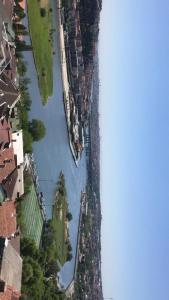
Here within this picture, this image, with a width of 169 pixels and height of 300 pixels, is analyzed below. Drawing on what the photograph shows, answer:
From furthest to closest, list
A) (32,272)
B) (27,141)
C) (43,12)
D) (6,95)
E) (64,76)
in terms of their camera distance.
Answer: (64,76), (43,12), (27,141), (32,272), (6,95)

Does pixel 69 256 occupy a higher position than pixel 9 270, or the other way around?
pixel 9 270

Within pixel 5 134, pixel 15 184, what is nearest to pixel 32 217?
pixel 15 184

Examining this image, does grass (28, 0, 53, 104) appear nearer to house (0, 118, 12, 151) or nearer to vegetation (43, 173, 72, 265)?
vegetation (43, 173, 72, 265)

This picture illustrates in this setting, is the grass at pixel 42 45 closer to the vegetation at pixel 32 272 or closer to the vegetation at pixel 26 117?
the vegetation at pixel 26 117

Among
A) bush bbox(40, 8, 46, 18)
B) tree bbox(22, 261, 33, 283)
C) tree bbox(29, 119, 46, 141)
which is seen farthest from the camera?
bush bbox(40, 8, 46, 18)

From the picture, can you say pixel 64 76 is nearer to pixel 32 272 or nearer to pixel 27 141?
pixel 27 141

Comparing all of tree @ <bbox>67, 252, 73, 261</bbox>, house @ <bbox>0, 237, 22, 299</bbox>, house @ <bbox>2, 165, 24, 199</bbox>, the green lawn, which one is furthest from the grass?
house @ <bbox>0, 237, 22, 299</bbox>

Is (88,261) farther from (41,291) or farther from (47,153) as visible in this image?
(41,291)

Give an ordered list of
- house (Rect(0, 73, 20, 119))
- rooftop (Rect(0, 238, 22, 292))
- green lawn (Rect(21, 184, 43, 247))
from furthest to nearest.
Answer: green lawn (Rect(21, 184, 43, 247)) < house (Rect(0, 73, 20, 119)) < rooftop (Rect(0, 238, 22, 292))
